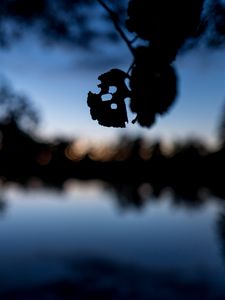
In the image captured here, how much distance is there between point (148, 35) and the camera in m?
1.20

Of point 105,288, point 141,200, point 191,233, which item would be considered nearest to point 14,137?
point 141,200

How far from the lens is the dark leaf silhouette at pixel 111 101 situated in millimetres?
1164

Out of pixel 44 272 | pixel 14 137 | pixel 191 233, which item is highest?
pixel 14 137

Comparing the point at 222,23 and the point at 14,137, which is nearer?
the point at 222,23

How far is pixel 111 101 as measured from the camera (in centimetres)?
121

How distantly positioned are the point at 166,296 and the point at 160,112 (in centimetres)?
868

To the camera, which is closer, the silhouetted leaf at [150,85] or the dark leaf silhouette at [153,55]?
the dark leaf silhouette at [153,55]

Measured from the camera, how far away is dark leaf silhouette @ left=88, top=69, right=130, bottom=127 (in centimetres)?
116

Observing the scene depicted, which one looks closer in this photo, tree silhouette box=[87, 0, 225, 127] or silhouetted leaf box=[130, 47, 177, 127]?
tree silhouette box=[87, 0, 225, 127]

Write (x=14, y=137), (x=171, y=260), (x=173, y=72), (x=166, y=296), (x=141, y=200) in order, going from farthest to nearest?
(x=14, y=137), (x=141, y=200), (x=171, y=260), (x=166, y=296), (x=173, y=72)

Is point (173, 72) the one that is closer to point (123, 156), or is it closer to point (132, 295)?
point (132, 295)

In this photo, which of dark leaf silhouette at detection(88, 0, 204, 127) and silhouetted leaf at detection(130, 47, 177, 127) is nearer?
dark leaf silhouette at detection(88, 0, 204, 127)

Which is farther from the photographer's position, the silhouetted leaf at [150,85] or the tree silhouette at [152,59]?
the silhouetted leaf at [150,85]

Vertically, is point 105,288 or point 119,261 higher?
point 119,261
